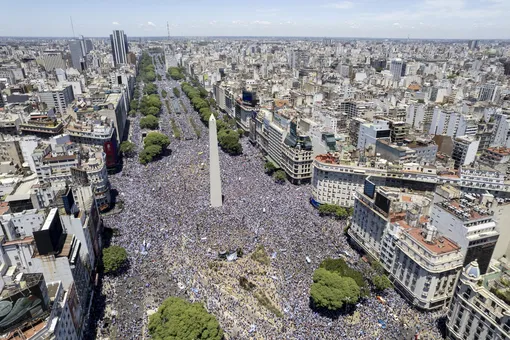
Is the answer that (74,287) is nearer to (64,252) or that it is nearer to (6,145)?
(64,252)

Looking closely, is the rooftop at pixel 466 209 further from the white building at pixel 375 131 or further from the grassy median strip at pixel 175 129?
the grassy median strip at pixel 175 129

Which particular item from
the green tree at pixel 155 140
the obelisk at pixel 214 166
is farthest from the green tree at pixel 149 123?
the obelisk at pixel 214 166

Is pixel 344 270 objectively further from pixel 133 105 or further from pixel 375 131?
pixel 133 105

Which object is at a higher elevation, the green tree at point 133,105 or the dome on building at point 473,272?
the dome on building at point 473,272

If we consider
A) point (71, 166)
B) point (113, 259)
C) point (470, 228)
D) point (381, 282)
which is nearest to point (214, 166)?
point (113, 259)

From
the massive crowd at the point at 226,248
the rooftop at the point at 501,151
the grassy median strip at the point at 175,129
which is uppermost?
the rooftop at the point at 501,151

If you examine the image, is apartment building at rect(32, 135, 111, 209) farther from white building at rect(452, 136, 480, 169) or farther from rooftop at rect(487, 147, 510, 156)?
rooftop at rect(487, 147, 510, 156)
